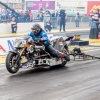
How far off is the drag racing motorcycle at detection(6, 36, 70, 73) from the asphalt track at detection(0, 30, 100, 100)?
0.75ft

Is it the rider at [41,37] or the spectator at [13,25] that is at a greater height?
the rider at [41,37]

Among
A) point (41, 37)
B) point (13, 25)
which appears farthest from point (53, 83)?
point (13, 25)

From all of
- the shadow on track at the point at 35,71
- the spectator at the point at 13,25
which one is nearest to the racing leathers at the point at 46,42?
the shadow on track at the point at 35,71

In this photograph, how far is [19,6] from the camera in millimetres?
48375

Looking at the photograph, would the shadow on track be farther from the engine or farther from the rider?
the engine

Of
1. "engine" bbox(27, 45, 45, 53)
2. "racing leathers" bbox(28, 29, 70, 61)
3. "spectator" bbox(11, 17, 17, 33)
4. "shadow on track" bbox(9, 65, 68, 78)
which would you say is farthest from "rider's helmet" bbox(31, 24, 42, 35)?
"spectator" bbox(11, 17, 17, 33)

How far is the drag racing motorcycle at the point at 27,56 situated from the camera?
11352mm

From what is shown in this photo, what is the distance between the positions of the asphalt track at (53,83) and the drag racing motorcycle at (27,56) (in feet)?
0.75

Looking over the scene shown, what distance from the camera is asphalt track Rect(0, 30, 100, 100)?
8.52m

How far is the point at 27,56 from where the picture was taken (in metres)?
11.9

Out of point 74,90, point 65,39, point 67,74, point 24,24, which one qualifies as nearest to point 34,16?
point 24,24

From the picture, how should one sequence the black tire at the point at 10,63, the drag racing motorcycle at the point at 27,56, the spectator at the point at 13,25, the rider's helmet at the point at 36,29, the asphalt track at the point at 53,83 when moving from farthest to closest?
the spectator at the point at 13,25
the rider's helmet at the point at 36,29
the drag racing motorcycle at the point at 27,56
the black tire at the point at 10,63
the asphalt track at the point at 53,83

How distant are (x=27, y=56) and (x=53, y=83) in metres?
2.07

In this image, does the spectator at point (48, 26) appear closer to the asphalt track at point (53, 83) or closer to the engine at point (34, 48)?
the asphalt track at point (53, 83)
